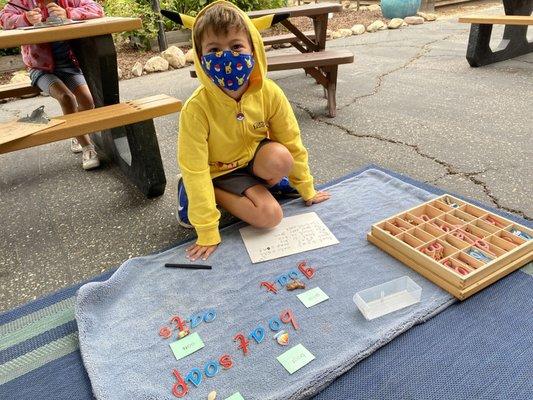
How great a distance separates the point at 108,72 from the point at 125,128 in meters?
0.32

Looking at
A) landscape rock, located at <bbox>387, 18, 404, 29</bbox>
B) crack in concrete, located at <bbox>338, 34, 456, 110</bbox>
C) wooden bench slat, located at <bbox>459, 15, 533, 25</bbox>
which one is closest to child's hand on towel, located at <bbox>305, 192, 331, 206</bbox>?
crack in concrete, located at <bbox>338, 34, 456, 110</bbox>

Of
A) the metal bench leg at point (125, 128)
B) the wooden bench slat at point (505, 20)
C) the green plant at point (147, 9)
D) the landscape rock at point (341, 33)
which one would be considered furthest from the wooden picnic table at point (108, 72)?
the landscape rock at point (341, 33)

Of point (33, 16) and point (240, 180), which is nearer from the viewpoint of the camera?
point (240, 180)

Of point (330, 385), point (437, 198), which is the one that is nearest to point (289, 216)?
point (437, 198)

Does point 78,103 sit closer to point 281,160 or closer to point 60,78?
point 60,78

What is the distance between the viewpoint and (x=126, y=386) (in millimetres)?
1214

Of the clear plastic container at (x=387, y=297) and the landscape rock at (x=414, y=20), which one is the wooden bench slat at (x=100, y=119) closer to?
the clear plastic container at (x=387, y=297)

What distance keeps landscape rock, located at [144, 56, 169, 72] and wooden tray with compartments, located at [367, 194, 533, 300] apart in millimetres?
4600

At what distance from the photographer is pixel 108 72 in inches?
92.1

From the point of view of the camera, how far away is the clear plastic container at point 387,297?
1382 millimetres

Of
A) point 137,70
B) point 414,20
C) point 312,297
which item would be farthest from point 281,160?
point 414,20

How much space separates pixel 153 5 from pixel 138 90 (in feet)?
6.87

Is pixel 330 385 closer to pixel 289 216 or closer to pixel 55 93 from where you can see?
pixel 289 216

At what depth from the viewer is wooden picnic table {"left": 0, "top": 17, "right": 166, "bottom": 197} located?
196cm
